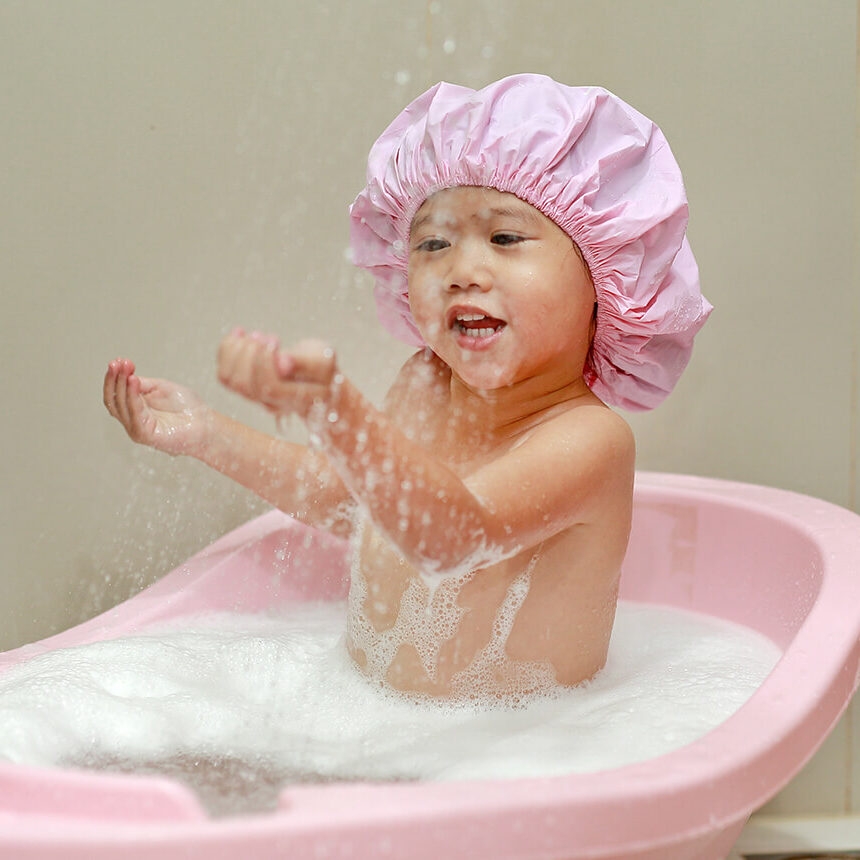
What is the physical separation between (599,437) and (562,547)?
11 cm

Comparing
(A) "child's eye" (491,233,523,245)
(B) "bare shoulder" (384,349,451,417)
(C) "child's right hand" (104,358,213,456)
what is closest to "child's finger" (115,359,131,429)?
(C) "child's right hand" (104,358,213,456)

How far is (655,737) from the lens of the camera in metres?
0.84

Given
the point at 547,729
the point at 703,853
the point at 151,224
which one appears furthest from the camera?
the point at 151,224

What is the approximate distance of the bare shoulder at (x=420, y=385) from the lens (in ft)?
A: 3.80

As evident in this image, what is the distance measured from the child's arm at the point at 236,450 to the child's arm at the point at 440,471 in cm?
26

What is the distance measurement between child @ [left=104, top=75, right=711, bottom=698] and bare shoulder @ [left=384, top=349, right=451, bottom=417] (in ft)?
0.12

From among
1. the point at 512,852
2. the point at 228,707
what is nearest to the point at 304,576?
the point at 228,707

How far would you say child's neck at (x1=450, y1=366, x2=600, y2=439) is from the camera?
106 cm

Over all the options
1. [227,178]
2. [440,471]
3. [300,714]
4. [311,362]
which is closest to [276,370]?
[311,362]

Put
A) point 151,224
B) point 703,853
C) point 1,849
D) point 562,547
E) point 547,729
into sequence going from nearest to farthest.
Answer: point 1,849, point 703,853, point 547,729, point 562,547, point 151,224

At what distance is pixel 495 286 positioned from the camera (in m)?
0.96

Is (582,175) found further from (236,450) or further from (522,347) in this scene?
(236,450)

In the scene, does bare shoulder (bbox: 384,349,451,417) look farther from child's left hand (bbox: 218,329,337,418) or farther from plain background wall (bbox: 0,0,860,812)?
child's left hand (bbox: 218,329,337,418)

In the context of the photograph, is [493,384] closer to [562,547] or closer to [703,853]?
[562,547]
